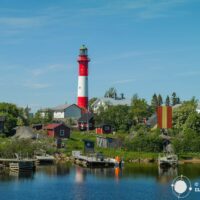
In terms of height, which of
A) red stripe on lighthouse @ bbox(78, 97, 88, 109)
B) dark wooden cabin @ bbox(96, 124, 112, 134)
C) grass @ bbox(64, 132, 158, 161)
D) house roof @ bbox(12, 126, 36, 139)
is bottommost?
grass @ bbox(64, 132, 158, 161)

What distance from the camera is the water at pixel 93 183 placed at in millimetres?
44594

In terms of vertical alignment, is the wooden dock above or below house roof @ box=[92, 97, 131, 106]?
below

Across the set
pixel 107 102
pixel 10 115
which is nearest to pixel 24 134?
pixel 10 115

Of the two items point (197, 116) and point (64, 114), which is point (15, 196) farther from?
point (64, 114)

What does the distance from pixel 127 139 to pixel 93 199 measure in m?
36.9

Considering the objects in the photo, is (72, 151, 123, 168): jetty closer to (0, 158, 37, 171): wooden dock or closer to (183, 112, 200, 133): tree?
(0, 158, 37, 171): wooden dock

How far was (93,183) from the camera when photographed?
51.5 meters

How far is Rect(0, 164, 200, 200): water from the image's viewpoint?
146 feet

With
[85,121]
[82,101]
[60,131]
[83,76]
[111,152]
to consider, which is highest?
[83,76]

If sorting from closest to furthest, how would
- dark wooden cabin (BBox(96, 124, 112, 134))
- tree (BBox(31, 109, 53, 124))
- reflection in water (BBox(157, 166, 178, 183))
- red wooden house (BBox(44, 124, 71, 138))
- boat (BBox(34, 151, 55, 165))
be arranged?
reflection in water (BBox(157, 166, 178, 183)) < boat (BBox(34, 151, 55, 165)) < red wooden house (BBox(44, 124, 71, 138)) < dark wooden cabin (BBox(96, 124, 112, 134)) < tree (BBox(31, 109, 53, 124))

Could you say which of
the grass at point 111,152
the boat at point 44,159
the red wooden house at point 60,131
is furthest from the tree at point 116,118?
the boat at point 44,159

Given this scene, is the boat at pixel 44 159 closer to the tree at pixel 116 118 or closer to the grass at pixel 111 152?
the grass at pixel 111 152

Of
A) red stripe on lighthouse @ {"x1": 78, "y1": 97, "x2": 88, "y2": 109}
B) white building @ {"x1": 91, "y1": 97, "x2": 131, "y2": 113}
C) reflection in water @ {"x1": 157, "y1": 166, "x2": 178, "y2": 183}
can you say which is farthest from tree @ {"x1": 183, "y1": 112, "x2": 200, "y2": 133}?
white building @ {"x1": 91, "y1": 97, "x2": 131, "y2": 113}

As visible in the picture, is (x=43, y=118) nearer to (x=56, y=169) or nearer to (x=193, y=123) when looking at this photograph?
(x=193, y=123)
